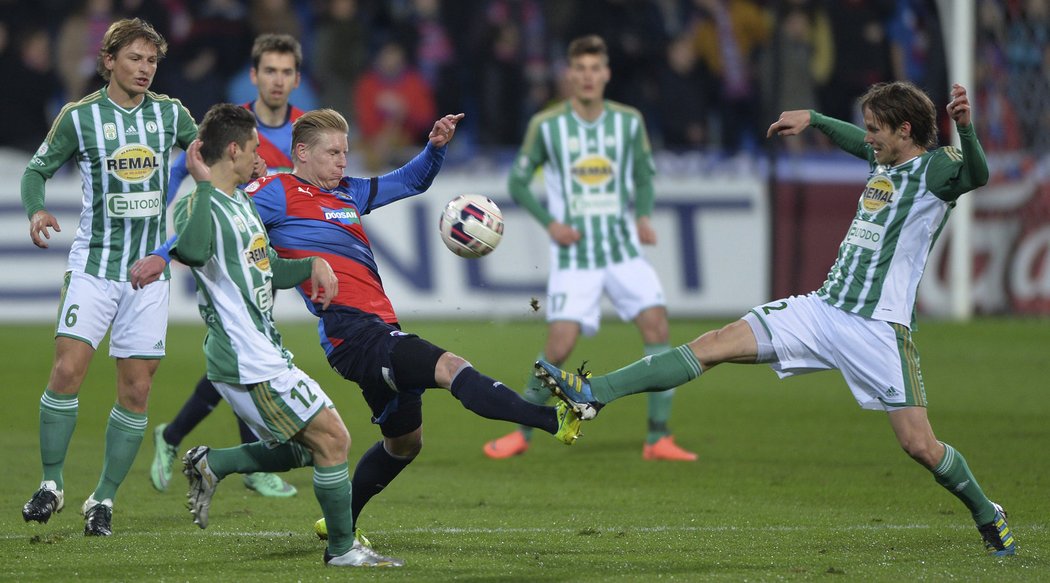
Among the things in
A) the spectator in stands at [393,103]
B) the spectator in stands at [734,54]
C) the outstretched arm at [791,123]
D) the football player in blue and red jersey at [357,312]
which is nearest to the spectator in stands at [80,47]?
the spectator in stands at [393,103]

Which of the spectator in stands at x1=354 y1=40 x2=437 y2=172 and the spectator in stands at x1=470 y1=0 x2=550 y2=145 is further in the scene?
the spectator in stands at x1=470 y1=0 x2=550 y2=145

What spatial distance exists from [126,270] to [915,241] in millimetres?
3365

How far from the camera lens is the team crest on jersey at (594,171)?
30.5 feet

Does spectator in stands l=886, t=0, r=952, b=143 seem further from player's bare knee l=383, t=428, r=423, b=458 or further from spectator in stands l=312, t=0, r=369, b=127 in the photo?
player's bare knee l=383, t=428, r=423, b=458

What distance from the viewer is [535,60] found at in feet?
56.0

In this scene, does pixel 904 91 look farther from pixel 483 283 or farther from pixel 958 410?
pixel 483 283

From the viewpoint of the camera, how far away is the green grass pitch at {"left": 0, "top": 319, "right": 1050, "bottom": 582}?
5441 millimetres

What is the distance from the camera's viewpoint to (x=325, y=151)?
5828 mm

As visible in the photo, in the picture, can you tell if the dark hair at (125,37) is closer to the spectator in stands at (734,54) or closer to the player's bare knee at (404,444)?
the player's bare knee at (404,444)

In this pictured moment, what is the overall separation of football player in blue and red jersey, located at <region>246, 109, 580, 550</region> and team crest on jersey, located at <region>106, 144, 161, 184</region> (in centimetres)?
79

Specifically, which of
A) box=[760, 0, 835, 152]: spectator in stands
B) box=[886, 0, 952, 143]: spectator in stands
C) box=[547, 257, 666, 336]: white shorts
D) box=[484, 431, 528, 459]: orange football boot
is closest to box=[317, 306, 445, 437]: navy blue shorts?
box=[484, 431, 528, 459]: orange football boot

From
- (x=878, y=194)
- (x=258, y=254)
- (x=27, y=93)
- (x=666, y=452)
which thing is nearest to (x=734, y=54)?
(x=27, y=93)

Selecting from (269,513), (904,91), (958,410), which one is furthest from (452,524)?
(958,410)

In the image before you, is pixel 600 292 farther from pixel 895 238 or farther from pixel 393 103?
pixel 393 103
